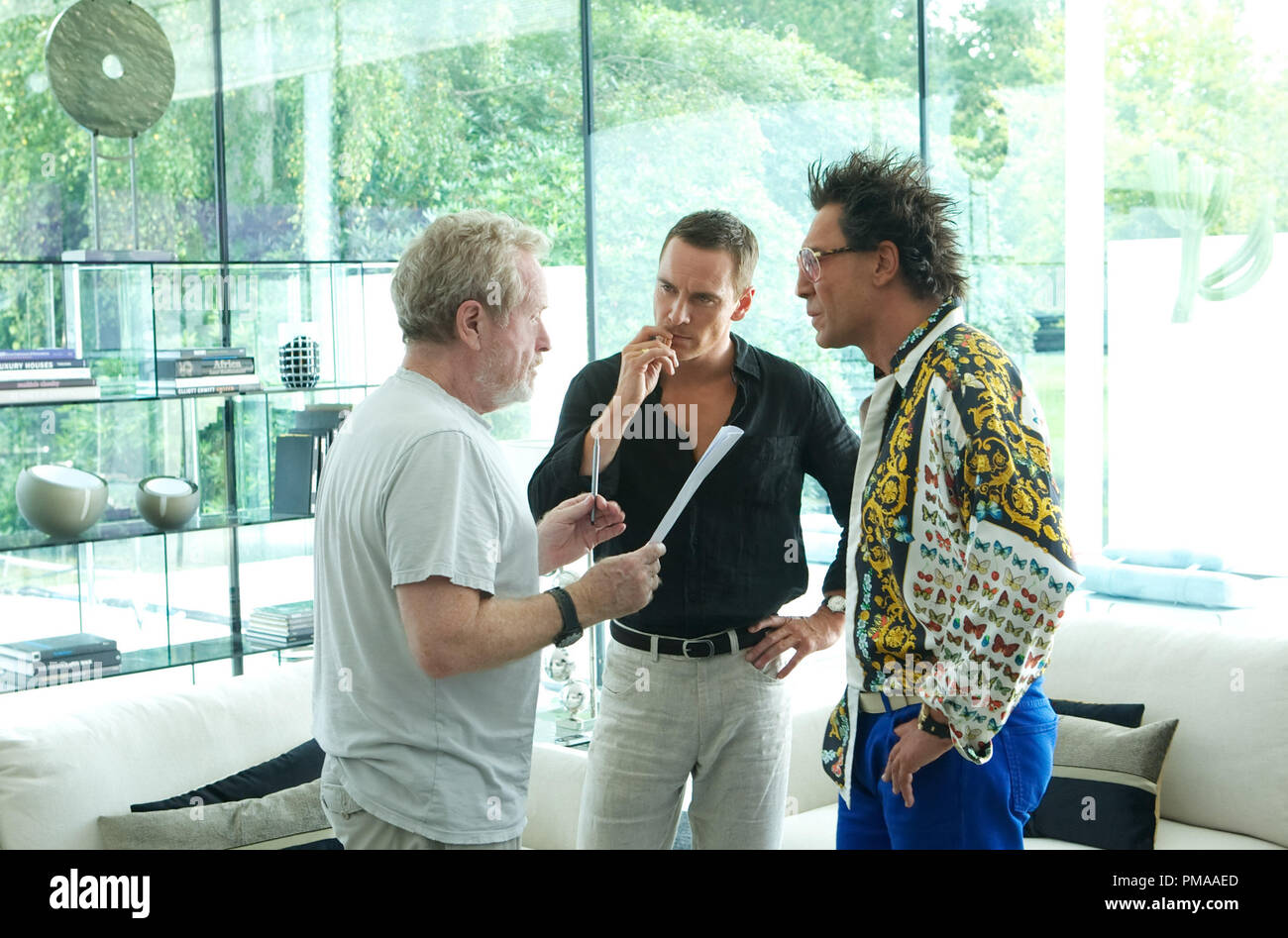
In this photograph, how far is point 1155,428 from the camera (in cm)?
441

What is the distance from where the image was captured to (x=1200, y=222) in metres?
4.21

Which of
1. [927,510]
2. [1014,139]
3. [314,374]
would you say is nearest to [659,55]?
[1014,139]

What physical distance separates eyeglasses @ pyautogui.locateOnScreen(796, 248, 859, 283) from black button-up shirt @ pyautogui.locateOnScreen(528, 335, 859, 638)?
0.45 metres

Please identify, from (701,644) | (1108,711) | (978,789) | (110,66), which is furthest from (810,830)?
(110,66)

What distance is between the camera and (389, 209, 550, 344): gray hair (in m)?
1.65

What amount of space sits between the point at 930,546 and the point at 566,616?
468 mm

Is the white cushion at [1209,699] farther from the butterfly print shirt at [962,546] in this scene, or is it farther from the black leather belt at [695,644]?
the butterfly print shirt at [962,546]

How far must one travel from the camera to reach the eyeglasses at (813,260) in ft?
6.07

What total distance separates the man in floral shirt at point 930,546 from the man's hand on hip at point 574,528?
420mm

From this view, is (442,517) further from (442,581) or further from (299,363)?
(299,363)

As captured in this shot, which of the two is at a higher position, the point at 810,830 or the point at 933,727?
the point at 933,727

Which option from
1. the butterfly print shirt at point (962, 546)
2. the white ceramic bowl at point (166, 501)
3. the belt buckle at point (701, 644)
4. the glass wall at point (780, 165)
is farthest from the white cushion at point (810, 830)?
the white ceramic bowl at point (166, 501)

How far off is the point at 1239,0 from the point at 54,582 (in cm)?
399

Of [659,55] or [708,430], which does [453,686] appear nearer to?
[708,430]
